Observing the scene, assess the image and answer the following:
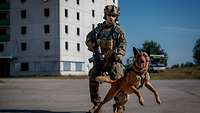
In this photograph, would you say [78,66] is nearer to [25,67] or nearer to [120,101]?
[25,67]

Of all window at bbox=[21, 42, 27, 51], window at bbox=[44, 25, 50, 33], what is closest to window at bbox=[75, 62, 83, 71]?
window at bbox=[44, 25, 50, 33]

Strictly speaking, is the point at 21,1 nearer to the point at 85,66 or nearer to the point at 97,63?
the point at 85,66

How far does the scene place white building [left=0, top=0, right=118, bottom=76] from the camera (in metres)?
63.7

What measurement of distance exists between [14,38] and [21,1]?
5.80 metres

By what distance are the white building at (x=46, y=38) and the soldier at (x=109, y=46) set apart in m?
54.7

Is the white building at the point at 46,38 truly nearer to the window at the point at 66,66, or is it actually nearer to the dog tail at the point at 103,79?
the window at the point at 66,66

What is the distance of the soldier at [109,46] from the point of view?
23.5 ft

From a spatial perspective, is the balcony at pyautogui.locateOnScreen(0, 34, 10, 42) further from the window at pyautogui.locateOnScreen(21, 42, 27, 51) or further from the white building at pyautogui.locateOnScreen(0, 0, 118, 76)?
the window at pyautogui.locateOnScreen(21, 42, 27, 51)

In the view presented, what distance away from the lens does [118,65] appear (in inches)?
282

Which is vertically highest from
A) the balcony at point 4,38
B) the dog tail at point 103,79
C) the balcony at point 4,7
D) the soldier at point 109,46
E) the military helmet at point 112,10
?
the balcony at point 4,7

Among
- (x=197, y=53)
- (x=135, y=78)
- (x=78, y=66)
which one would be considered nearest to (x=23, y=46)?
(x=78, y=66)

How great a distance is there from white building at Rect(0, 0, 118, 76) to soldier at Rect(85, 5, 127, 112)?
180 feet

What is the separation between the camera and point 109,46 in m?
7.25

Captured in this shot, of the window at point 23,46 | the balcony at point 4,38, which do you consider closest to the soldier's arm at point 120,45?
the window at point 23,46
